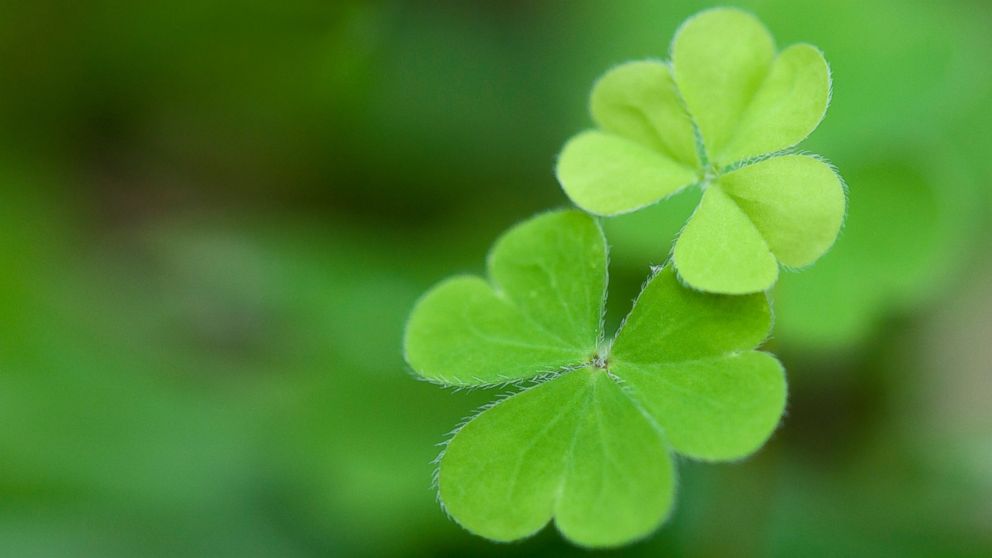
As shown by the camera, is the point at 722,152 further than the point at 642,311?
Yes

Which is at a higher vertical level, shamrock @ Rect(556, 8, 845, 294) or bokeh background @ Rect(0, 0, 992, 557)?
bokeh background @ Rect(0, 0, 992, 557)

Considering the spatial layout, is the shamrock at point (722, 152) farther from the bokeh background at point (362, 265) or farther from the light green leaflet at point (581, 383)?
the bokeh background at point (362, 265)

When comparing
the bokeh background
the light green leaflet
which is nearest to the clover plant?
the light green leaflet

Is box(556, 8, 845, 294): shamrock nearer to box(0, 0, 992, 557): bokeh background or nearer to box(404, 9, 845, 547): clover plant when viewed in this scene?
box(404, 9, 845, 547): clover plant

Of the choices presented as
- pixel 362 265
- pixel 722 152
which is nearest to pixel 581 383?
pixel 722 152

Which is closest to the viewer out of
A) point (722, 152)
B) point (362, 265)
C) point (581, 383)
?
point (581, 383)

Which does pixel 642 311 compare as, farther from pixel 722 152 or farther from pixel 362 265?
pixel 362 265

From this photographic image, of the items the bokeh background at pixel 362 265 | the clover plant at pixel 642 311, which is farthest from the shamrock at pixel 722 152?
the bokeh background at pixel 362 265
